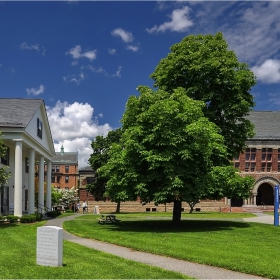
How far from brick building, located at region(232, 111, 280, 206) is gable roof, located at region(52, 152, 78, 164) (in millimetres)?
55074

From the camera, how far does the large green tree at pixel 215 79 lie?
1029 inches

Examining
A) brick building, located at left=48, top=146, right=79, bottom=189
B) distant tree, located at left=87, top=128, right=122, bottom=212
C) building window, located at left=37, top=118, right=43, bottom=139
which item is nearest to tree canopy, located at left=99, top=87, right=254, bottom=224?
building window, located at left=37, top=118, right=43, bottom=139

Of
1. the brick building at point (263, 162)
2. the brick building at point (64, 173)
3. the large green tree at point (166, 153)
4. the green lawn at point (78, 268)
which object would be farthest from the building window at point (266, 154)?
the brick building at point (64, 173)

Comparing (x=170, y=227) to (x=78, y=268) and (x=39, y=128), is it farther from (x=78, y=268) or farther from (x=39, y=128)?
(x=39, y=128)

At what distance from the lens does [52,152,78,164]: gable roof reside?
10612 centimetres

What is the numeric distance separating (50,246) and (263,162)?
58.1 metres

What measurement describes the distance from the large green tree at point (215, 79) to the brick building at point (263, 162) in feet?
120

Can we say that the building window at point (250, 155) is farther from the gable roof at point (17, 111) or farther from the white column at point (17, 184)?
the white column at point (17, 184)

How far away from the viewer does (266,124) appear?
67.1 metres

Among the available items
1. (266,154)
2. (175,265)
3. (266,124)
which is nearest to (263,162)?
(266,154)

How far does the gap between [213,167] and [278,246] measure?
25.0 ft

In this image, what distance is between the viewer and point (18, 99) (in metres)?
32.8

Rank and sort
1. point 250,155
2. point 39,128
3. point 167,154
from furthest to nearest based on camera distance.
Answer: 1. point 250,155
2. point 39,128
3. point 167,154

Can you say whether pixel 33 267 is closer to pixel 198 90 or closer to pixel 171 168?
pixel 171 168
